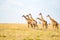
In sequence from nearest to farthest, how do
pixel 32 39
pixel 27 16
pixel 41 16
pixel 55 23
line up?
pixel 32 39
pixel 55 23
pixel 41 16
pixel 27 16

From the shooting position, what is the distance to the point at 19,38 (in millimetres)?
13617

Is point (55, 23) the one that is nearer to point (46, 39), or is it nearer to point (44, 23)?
point (44, 23)

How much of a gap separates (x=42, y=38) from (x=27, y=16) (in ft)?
29.4

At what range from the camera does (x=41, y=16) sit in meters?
21.0

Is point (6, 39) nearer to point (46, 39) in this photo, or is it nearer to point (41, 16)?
point (46, 39)

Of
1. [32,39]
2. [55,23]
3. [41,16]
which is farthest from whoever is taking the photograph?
[41,16]

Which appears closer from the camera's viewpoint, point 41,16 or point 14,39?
point 14,39

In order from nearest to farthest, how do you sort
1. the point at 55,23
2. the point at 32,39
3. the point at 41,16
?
the point at 32,39, the point at 55,23, the point at 41,16

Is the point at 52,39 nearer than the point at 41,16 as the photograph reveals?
Yes

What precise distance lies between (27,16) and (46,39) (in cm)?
941

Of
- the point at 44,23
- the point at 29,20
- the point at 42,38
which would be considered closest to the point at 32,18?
the point at 29,20

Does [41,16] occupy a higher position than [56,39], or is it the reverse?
[41,16]

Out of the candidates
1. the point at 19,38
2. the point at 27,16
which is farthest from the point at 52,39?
the point at 27,16

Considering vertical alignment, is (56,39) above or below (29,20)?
below
